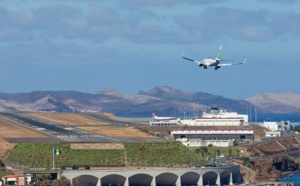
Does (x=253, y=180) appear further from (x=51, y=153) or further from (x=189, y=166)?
(x=51, y=153)

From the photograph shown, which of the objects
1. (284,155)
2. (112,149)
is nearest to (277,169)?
(284,155)

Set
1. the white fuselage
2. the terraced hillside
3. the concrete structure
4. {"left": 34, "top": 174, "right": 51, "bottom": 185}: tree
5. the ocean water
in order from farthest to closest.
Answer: the ocean water
the terraced hillside
the concrete structure
{"left": 34, "top": 174, "right": 51, "bottom": 185}: tree
the white fuselage

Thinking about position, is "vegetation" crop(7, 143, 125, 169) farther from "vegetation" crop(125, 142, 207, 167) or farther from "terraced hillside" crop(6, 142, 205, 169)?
"vegetation" crop(125, 142, 207, 167)

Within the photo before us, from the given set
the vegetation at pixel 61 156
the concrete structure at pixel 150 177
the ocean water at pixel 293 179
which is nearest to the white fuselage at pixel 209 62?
the concrete structure at pixel 150 177

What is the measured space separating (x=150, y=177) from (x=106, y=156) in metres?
16.0

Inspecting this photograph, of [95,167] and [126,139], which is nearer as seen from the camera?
[95,167]

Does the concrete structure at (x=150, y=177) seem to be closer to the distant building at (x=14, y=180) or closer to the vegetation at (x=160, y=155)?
the vegetation at (x=160, y=155)

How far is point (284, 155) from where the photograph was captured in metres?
198

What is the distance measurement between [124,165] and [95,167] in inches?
235

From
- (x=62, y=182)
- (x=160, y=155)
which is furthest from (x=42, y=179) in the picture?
(x=160, y=155)

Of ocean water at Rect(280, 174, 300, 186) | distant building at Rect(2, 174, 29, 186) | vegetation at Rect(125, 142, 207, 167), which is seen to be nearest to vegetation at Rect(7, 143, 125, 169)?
vegetation at Rect(125, 142, 207, 167)

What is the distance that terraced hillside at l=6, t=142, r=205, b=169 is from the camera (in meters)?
163

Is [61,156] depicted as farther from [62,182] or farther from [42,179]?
[62,182]

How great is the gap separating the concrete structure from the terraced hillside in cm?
731
